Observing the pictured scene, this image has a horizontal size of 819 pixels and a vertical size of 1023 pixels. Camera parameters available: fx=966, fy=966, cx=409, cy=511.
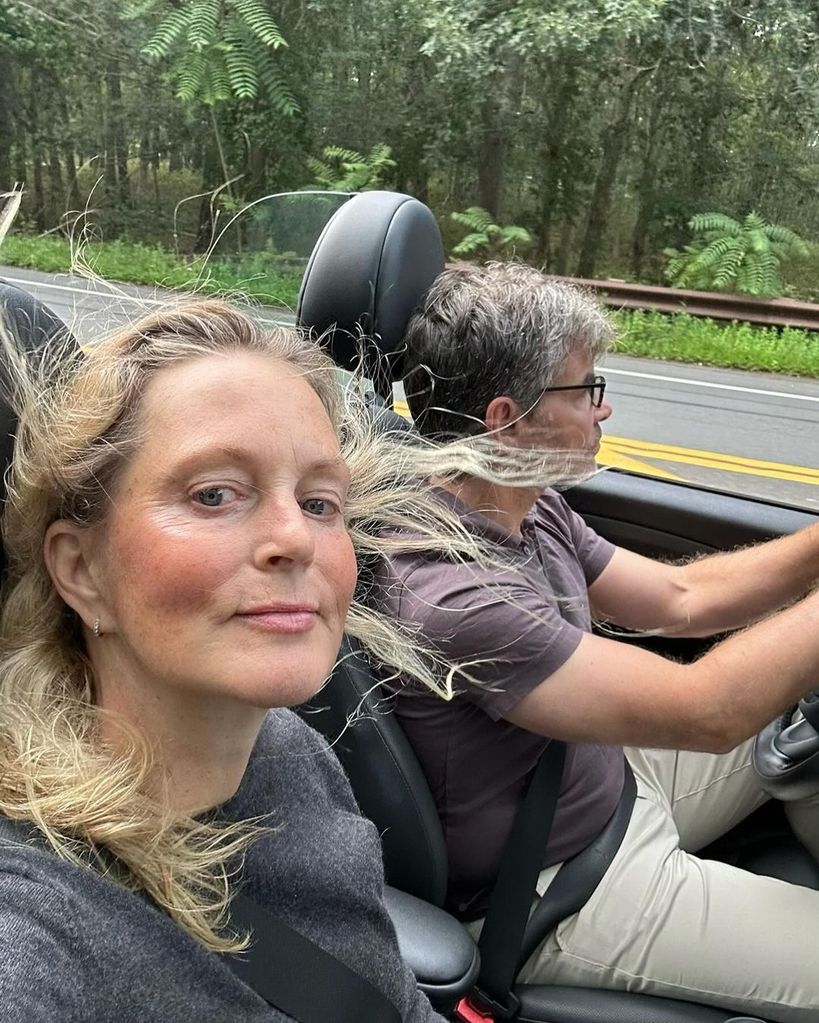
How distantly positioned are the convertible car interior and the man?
4 cm

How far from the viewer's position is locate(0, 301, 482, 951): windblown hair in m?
0.78

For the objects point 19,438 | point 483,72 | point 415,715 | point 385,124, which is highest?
point 483,72

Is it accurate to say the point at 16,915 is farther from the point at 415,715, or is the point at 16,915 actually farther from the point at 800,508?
the point at 800,508

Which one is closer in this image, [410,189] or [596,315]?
[596,315]

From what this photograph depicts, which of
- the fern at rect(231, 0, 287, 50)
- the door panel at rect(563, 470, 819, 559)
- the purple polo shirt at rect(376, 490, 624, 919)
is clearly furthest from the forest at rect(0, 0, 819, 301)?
the purple polo shirt at rect(376, 490, 624, 919)

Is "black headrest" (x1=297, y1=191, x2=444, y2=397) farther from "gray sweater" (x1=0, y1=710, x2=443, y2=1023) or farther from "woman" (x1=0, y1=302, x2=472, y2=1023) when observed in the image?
"gray sweater" (x1=0, y1=710, x2=443, y2=1023)

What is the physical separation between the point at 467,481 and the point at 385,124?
5306 mm

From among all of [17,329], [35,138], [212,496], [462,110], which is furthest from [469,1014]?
[462,110]

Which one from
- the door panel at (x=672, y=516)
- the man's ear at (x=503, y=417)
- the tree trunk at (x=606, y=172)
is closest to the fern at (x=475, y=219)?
the tree trunk at (x=606, y=172)

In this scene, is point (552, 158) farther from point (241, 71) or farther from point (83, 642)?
point (83, 642)

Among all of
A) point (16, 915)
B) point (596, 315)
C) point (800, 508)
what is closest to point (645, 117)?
point (800, 508)

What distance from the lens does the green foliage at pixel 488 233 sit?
14.0 ft

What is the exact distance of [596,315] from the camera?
5.55ft

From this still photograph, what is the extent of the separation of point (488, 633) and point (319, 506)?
1.77 ft
